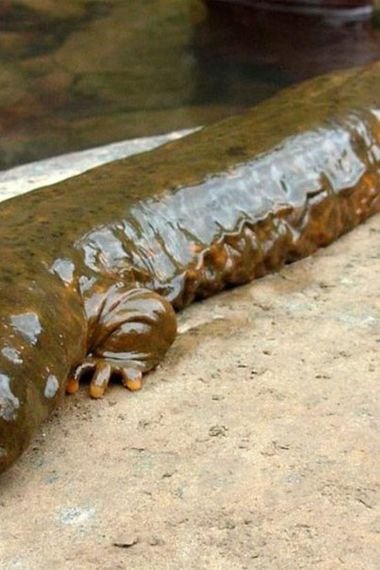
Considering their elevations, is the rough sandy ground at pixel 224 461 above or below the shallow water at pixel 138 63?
above

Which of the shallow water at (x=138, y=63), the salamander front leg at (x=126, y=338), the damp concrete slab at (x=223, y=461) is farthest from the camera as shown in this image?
the shallow water at (x=138, y=63)

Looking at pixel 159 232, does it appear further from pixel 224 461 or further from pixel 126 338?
pixel 224 461

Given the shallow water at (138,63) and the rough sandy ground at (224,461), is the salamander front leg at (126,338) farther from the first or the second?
the shallow water at (138,63)

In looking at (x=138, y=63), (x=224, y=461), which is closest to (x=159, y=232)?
(x=224, y=461)

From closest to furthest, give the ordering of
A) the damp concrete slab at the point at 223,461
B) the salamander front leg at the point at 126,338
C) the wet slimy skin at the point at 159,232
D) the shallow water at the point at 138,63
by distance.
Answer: the damp concrete slab at the point at 223,461, the wet slimy skin at the point at 159,232, the salamander front leg at the point at 126,338, the shallow water at the point at 138,63

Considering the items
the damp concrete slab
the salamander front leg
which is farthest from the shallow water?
the damp concrete slab

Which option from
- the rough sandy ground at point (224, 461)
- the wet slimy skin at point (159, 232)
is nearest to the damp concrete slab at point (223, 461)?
the rough sandy ground at point (224, 461)
